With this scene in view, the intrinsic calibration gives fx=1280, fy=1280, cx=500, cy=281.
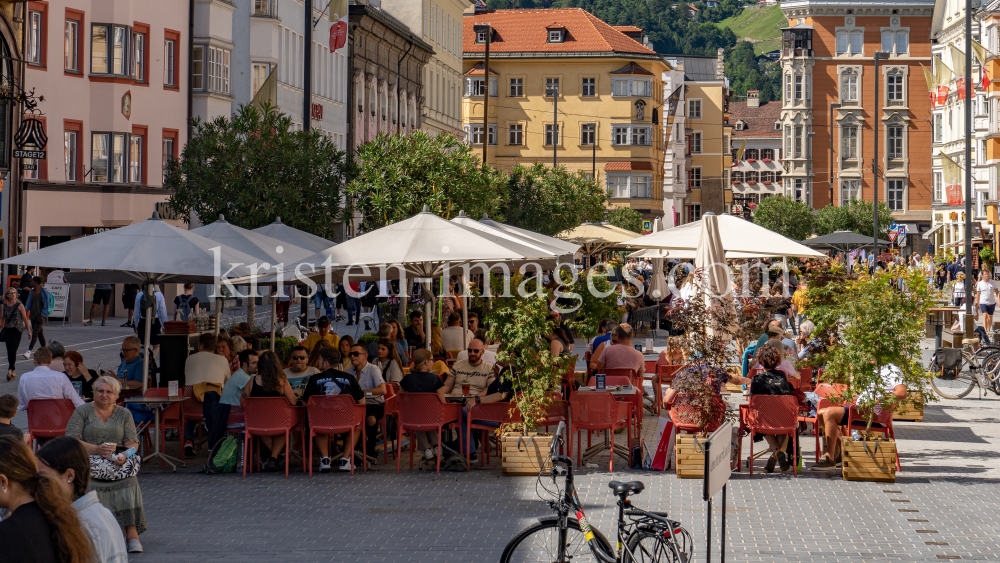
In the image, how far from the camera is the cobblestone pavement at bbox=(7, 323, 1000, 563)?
976 centimetres

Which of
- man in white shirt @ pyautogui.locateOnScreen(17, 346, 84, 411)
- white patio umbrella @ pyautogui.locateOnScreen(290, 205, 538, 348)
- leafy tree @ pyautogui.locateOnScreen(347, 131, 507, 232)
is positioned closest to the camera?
man in white shirt @ pyautogui.locateOnScreen(17, 346, 84, 411)

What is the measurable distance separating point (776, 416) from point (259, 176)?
49.9ft

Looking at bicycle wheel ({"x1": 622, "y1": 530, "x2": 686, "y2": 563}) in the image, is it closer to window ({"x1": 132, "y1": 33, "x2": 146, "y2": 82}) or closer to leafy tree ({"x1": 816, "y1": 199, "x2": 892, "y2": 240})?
window ({"x1": 132, "y1": 33, "x2": 146, "y2": 82})

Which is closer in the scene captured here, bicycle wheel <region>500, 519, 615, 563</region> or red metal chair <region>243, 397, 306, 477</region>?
bicycle wheel <region>500, 519, 615, 563</region>

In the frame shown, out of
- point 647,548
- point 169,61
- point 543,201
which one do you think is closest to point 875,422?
point 647,548

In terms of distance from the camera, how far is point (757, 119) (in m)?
156

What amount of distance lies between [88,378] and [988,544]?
9802 mm

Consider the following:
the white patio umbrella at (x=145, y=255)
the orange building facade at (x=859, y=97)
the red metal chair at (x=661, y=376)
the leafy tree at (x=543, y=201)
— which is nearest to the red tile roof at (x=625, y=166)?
the orange building facade at (x=859, y=97)

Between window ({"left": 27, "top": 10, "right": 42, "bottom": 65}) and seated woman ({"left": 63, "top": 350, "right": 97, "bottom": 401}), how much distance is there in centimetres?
2165

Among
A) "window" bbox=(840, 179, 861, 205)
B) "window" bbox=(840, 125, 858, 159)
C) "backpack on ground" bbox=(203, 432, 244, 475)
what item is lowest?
"backpack on ground" bbox=(203, 432, 244, 475)

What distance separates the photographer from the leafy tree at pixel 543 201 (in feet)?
165

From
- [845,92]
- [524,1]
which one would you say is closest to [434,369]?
[845,92]

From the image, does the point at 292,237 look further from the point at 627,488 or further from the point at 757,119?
the point at 757,119

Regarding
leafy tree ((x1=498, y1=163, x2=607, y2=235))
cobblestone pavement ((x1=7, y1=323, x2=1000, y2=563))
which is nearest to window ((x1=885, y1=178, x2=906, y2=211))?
leafy tree ((x1=498, y1=163, x2=607, y2=235))
